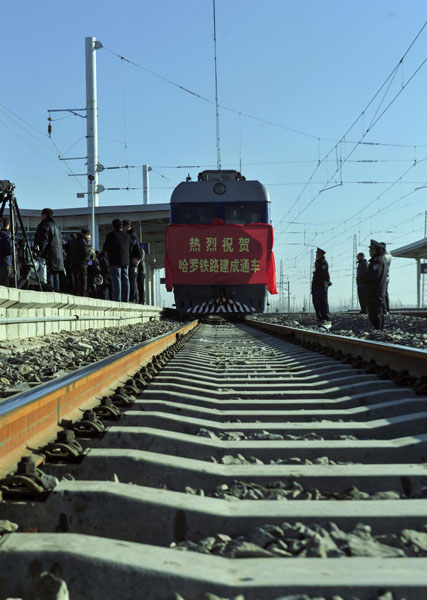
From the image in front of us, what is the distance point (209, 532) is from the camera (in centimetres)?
168

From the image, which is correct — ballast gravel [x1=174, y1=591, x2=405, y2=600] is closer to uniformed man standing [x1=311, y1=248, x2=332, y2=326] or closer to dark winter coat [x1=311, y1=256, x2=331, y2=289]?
uniformed man standing [x1=311, y1=248, x2=332, y2=326]

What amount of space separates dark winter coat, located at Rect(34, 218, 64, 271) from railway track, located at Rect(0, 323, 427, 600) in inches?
306

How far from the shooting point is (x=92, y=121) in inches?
1035

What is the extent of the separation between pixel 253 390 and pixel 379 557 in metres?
2.79

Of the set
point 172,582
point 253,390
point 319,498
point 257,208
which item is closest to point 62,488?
point 172,582

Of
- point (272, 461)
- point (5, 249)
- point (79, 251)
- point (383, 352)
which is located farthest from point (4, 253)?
point (272, 461)

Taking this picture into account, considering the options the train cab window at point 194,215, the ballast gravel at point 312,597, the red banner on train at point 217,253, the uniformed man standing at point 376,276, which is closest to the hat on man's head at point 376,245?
the uniformed man standing at point 376,276

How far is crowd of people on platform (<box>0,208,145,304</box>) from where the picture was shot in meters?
11.0

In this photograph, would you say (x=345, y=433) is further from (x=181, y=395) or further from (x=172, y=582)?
(x=172, y=582)

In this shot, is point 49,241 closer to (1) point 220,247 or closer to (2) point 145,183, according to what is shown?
(1) point 220,247

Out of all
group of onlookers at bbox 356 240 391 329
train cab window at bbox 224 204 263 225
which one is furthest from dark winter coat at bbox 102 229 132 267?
group of onlookers at bbox 356 240 391 329

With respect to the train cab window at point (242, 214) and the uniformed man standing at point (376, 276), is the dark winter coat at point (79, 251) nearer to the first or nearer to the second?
the train cab window at point (242, 214)

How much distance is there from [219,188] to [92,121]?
13.2 metres

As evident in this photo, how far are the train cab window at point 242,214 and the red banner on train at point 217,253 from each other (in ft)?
1.28
